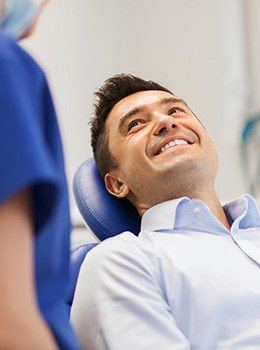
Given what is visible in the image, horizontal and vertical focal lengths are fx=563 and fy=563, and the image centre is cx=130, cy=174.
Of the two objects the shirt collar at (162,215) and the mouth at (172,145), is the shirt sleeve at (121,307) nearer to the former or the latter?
the shirt collar at (162,215)

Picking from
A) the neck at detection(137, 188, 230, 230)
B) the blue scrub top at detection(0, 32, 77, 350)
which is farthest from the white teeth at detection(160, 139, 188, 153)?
the blue scrub top at detection(0, 32, 77, 350)

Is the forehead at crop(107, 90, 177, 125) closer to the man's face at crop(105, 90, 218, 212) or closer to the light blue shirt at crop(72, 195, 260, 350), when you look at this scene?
the man's face at crop(105, 90, 218, 212)

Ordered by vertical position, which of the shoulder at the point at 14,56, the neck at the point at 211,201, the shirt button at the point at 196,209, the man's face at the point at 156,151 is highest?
the shoulder at the point at 14,56

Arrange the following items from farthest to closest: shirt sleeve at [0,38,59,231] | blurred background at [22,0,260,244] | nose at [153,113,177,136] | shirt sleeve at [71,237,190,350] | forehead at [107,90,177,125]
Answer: blurred background at [22,0,260,244] → forehead at [107,90,177,125] → nose at [153,113,177,136] → shirt sleeve at [71,237,190,350] → shirt sleeve at [0,38,59,231]

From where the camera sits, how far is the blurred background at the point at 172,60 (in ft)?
8.28

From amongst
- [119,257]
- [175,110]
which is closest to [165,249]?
[119,257]

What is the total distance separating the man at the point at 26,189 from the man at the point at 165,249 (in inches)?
19.7

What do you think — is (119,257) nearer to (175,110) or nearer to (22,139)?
(175,110)

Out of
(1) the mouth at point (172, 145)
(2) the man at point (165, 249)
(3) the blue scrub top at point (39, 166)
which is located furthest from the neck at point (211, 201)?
(3) the blue scrub top at point (39, 166)

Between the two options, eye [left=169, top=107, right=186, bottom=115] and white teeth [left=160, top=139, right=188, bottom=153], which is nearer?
white teeth [left=160, top=139, right=188, bottom=153]

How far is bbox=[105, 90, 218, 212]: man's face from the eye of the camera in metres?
1.47

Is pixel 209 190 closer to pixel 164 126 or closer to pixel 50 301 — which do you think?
pixel 164 126

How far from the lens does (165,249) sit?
1311 millimetres

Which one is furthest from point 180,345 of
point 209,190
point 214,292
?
point 209,190
